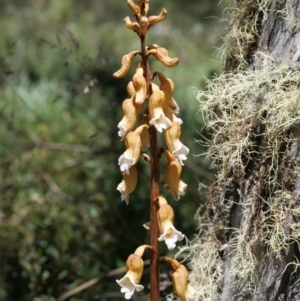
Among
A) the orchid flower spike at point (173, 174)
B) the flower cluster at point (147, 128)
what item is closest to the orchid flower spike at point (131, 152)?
the flower cluster at point (147, 128)

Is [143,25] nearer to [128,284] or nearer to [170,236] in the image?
[170,236]

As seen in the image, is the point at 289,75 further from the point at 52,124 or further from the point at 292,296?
the point at 52,124

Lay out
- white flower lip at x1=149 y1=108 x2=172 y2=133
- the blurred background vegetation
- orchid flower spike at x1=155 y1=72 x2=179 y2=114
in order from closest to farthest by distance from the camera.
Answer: white flower lip at x1=149 y1=108 x2=172 y2=133
orchid flower spike at x1=155 y1=72 x2=179 y2=114
the blurred background vegetation

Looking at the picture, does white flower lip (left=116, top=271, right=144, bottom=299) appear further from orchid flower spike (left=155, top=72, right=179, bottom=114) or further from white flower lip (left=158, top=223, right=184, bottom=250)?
orchid flower spike (left=155, top=72, right=179, bottom=114)

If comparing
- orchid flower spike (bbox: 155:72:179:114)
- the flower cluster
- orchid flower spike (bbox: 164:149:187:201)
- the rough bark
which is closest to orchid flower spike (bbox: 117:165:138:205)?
the flower cluster

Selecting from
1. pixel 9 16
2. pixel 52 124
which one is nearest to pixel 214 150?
pixel 52 124

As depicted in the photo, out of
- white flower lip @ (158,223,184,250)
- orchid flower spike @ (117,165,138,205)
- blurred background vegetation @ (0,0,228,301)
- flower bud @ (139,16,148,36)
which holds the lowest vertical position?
blurred background vegetation @ (0,0,228,301)

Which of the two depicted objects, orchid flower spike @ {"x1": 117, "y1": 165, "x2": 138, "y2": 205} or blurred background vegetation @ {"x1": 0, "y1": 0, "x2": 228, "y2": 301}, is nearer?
orchid flower spike @ {"x1": 117, "y1": 165, "x2": 138, "y2": 205}

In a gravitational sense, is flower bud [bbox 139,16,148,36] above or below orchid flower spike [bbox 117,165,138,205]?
above

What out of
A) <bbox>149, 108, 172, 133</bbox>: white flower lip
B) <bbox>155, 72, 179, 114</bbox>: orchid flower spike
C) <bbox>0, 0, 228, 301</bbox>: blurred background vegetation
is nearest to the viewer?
<bbox>149, 108, 172, 133</bbox>: white flower lip
